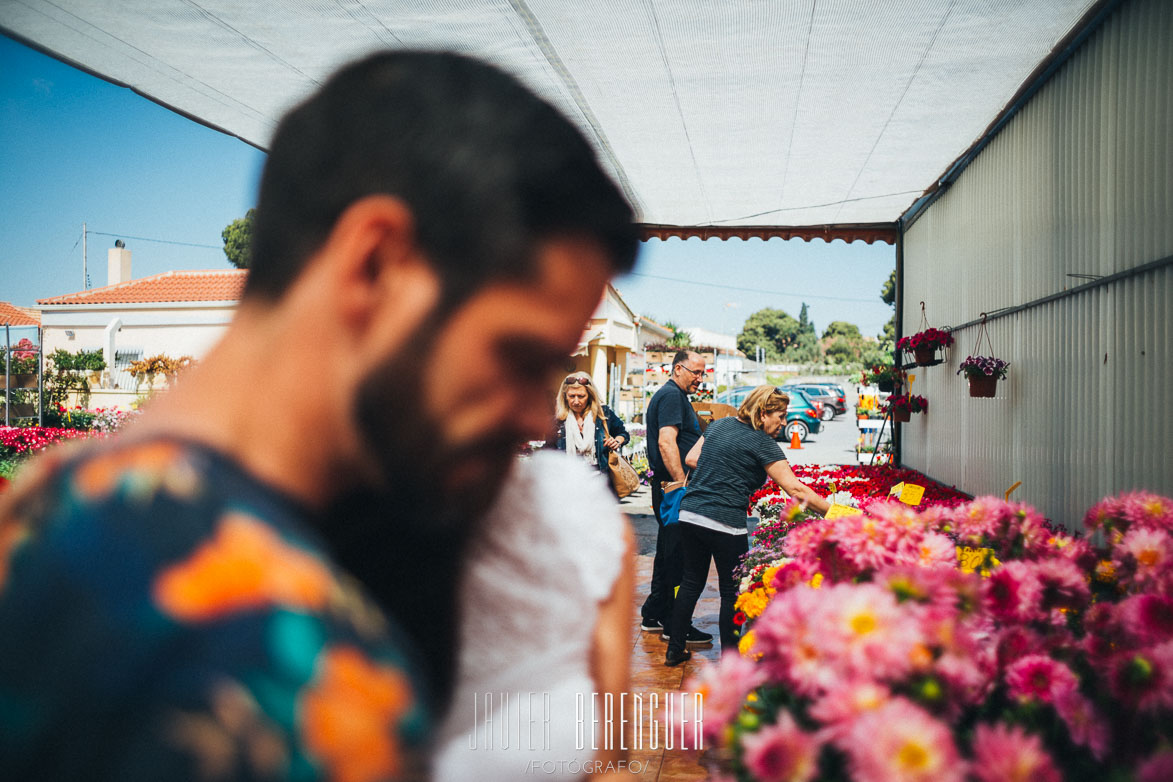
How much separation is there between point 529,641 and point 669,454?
4.29 m

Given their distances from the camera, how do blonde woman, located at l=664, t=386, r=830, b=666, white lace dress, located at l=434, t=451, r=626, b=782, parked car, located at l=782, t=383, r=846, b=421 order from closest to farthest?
white lace dress, located at l=434, t=451, r=626, b=782 < blonde woman, located at l=664, t=386, r=830, b=666 < parked car, located at l=782, t=383, r=846, b=421

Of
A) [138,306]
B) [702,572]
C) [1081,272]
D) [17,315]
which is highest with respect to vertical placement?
[17,315]

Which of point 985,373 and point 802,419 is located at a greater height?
point 985,373

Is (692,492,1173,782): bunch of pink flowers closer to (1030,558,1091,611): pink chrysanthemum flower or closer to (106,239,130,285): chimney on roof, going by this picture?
(1030,558,1091,611): pink chrysanthemum flower

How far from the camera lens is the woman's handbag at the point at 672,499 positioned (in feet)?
16.5

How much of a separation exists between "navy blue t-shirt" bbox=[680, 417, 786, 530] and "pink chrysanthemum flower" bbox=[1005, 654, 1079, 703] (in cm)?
315

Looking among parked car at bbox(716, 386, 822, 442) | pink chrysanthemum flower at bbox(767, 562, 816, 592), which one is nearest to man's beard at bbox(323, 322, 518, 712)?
pink chrysanthemum flower at bbox(767, 562, 816, 592)

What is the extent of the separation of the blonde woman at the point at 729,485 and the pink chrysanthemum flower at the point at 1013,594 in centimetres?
291

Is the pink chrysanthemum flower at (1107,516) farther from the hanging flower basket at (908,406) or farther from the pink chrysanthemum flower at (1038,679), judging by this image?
the hanging flower basket at (908,406)

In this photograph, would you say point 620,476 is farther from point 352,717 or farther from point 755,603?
point 352,717

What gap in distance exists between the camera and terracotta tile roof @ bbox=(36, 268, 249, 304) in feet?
76.1

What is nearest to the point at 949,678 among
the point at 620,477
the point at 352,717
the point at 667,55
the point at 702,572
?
the point at 352,717

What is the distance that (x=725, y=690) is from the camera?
3.15ft

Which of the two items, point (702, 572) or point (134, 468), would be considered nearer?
point (134, 468)
